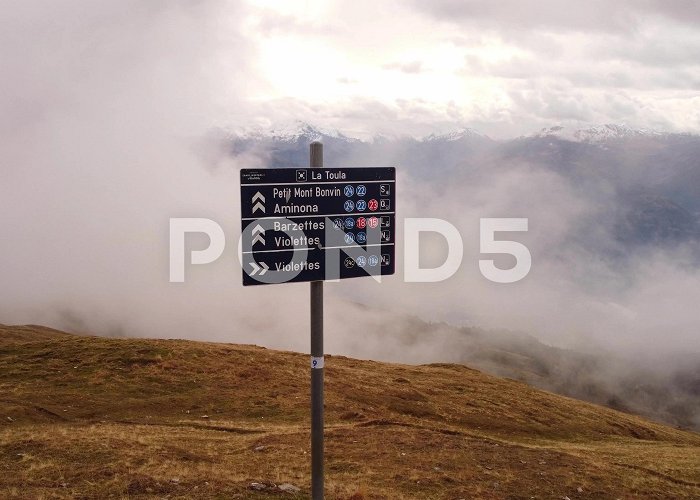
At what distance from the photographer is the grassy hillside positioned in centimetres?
2053

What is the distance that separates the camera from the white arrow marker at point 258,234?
14.3m

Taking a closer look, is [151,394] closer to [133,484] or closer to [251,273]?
[133,484]

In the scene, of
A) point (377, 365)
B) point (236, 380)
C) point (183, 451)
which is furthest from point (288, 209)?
point (377, 365)

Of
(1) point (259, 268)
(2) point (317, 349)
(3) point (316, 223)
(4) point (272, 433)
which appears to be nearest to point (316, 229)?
(3) point (316, 223)

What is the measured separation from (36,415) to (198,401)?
9217 mm

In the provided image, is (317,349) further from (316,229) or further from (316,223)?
(316,223)

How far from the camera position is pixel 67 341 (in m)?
50.7

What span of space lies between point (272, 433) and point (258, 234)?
57.0ft

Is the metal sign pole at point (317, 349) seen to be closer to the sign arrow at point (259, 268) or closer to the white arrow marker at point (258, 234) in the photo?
the sign arrow at point (259, 268)

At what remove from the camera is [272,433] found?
96.3ft

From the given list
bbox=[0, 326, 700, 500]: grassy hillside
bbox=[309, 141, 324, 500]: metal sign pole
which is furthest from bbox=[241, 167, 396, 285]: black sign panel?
bbox=[0, 326, 700, 500]: grassy hillside

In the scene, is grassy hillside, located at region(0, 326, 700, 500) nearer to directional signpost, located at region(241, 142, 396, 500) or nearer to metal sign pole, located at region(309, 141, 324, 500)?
metal sign pole, located at region(309, 141, 324, 500)

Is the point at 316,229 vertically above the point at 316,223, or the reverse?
the point at 316,223

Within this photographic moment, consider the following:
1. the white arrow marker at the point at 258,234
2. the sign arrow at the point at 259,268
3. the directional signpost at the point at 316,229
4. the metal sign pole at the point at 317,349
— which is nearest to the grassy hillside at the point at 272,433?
the metal sign pole at the point at 317,349
